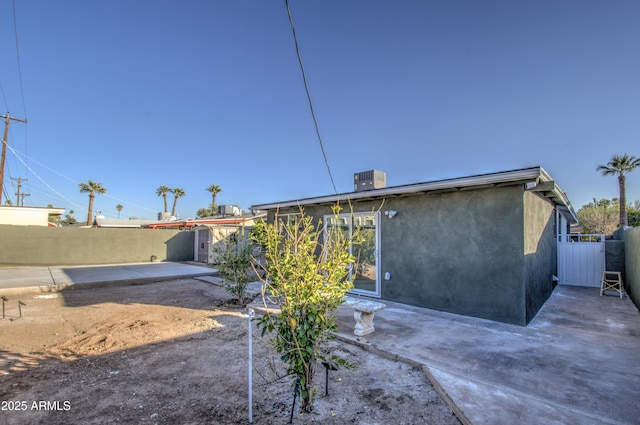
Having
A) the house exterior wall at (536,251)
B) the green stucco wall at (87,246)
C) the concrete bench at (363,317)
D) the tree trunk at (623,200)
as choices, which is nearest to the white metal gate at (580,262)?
the house exterior wall at (536,251)

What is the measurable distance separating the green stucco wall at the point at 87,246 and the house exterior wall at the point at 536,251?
18011 mm

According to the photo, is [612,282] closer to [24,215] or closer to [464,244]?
[464,244]

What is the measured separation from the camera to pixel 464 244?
19.2ft

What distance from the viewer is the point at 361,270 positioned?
779 cm

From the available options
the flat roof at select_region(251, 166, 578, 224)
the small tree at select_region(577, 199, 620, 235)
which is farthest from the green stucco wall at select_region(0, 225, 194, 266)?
the small tree at select_region(577, 199, 620, 235)

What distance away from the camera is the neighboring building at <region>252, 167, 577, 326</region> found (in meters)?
5.25

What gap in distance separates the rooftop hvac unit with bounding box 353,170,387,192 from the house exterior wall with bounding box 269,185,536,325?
877mm

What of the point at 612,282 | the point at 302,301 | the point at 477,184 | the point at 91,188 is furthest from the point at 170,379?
the point at 91,188

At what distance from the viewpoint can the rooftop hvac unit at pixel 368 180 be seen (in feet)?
26.0

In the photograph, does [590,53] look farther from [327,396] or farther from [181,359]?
[181,359]

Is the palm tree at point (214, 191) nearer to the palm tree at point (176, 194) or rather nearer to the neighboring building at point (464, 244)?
the palm tree at point (176, 194)

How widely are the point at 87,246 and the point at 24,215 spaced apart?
450cm

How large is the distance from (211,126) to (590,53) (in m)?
14.1

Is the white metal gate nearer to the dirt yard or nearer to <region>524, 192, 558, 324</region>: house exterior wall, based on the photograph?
<region>524, 192, 558, 324</region>: house exterior wall
